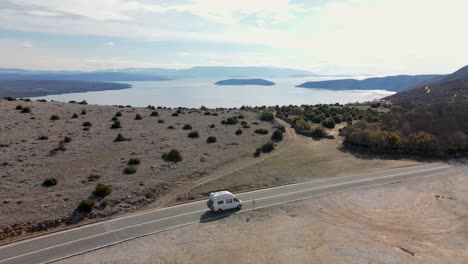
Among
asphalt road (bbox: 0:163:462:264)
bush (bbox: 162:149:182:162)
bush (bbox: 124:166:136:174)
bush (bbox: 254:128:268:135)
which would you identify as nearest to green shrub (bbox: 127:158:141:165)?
bush (bbox: 124:166:136:174)

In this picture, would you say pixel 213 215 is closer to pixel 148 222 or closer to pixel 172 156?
pixel 148 222

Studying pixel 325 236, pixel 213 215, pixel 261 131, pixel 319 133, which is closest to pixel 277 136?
pixel 261 131

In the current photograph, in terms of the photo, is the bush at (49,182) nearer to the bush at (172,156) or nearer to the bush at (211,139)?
the bush at (172,156)

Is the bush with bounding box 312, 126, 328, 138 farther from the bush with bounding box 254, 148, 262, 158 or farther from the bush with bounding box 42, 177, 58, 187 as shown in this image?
the bush with bounding box 42, 177, 58, 187

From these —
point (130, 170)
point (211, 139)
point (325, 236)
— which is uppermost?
point (211, 139)

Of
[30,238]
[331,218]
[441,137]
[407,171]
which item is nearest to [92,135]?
[30,238]

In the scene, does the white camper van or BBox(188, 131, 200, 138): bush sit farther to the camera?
BBox(188, 131, 200, 138): bush
